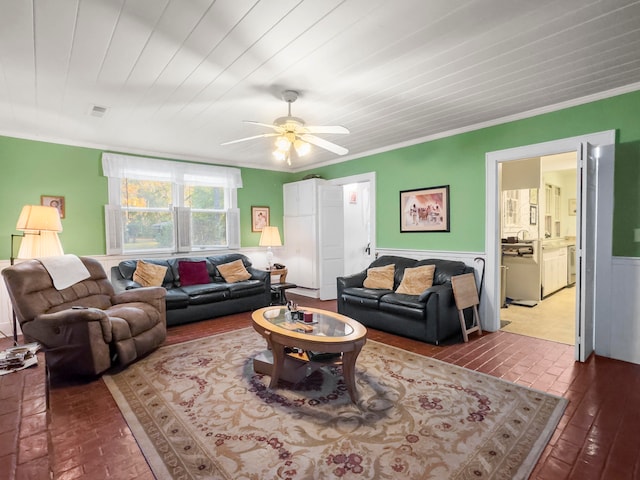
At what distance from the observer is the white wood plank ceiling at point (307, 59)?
6.23 feet

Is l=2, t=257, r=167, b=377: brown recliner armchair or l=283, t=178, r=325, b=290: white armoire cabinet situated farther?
l=283, t=178, r=325, b=290: white armoire cabinet

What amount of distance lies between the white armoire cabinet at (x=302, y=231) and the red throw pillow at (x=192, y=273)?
181 centimetres

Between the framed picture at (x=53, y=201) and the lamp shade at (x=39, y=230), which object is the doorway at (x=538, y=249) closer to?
the lamp shade at (x=39, y=230)

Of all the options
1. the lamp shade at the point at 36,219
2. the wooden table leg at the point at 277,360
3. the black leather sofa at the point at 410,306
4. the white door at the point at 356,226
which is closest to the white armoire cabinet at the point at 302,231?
the white door at the point at 356,226

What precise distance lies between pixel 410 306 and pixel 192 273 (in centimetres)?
321

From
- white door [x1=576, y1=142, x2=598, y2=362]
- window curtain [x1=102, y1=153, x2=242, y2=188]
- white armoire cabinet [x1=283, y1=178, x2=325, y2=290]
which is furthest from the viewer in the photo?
white armoire cabinet [x1=283, y1=178, x2=325, y2=290]

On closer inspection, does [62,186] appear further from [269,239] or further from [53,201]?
[269,239]

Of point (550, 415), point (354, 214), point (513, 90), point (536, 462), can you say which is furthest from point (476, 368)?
point (354, 214)

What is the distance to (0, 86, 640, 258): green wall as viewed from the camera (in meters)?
3.06

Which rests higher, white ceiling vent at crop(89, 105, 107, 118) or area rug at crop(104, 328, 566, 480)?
white ceiling vent at crop(89, 105, 107, 118)

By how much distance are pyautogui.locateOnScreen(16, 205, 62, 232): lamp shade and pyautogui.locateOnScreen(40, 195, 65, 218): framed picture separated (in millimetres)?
998

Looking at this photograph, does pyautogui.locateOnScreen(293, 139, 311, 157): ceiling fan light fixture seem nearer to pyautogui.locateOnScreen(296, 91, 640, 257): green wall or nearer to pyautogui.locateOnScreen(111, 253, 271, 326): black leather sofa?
pyautogui.locateOnScreen(296, 91, 640, 257): green wall

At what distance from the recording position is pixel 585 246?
2.93 m

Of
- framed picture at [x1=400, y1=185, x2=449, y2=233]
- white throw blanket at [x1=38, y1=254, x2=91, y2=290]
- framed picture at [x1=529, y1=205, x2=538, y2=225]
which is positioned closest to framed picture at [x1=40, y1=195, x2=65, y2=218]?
white throw blanket at [x1=38, y1=254, x2=91, y2=290]
